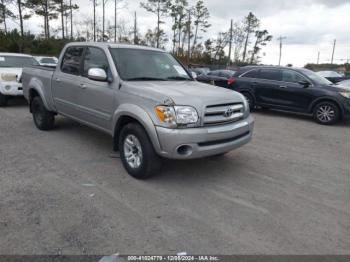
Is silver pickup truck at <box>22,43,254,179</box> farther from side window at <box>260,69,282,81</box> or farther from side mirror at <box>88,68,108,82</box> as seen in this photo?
side window at <box>260,69,282,81</box>

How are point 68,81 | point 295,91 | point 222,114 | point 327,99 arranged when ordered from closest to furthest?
1. point 222,114
2. point 68,81
3. point 327,99
4. point 295,91

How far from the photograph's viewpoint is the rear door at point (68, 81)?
198 inches

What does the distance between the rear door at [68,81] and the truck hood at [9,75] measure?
3902mm

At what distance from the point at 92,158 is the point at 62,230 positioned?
2.05m

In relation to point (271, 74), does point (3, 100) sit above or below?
below

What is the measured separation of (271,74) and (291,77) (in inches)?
28.5

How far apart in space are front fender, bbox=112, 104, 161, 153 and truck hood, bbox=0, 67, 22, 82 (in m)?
6.21

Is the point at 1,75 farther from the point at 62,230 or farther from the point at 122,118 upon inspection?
the point at 62,230

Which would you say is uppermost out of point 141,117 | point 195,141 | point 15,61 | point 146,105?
point 15,61

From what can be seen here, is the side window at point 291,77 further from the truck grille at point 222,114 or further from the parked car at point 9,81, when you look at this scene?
the parked car at point 9,81

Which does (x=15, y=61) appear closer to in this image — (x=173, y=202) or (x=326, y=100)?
(x=173, y=202)

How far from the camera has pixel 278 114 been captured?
9.92 m

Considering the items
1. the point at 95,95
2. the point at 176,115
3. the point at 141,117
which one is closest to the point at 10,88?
the point at 95,95

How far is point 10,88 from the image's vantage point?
8516 millimetres
